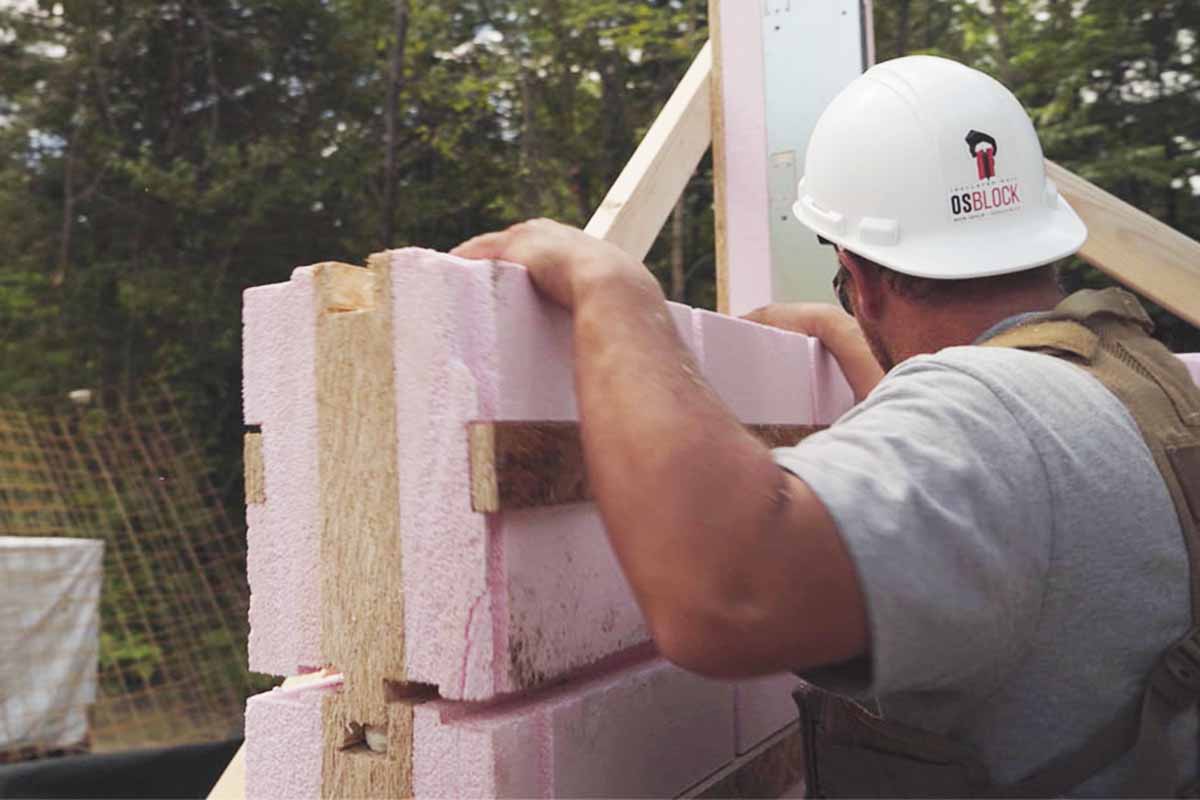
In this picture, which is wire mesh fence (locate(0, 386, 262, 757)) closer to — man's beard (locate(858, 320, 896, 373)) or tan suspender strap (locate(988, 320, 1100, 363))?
man's beard (locate(858, 320, 896, 373))

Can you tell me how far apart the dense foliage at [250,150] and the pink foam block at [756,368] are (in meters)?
9.26

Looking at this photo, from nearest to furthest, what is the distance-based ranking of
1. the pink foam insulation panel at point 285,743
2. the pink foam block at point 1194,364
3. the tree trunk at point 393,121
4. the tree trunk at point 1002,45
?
the pink foam insulation panel at point 285,743 → the pink foam block at point 1194,364 → the tree trunk at point 1002,45 → the tree trunk at point 393,121

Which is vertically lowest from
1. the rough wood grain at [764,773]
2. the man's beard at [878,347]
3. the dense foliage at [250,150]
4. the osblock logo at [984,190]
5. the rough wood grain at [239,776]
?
the rough wood grain at [764,773]

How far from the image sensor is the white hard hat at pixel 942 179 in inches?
69.4

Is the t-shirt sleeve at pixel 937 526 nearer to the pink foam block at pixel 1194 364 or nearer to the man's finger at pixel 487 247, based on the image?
the man's finger at pixel 487 247

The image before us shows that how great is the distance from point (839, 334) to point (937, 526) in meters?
1.50

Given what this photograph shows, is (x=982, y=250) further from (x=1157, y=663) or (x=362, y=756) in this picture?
(x=362, y=756)

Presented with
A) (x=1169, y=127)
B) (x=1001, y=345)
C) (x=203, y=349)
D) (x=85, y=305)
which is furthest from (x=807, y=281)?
(x=85, y=305)

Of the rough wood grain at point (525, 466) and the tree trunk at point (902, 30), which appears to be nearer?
the rough wood grain at point (525, 466)

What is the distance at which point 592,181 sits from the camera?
11906 millimetres

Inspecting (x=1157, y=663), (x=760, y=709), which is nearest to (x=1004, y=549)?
(x=1157, y=663)

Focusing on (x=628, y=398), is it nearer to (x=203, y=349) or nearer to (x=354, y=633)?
(x=354, y=633)

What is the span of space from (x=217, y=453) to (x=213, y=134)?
372 centimetres

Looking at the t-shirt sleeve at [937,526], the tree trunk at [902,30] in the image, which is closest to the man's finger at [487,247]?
the t-shirt sleeve at [937,526]
